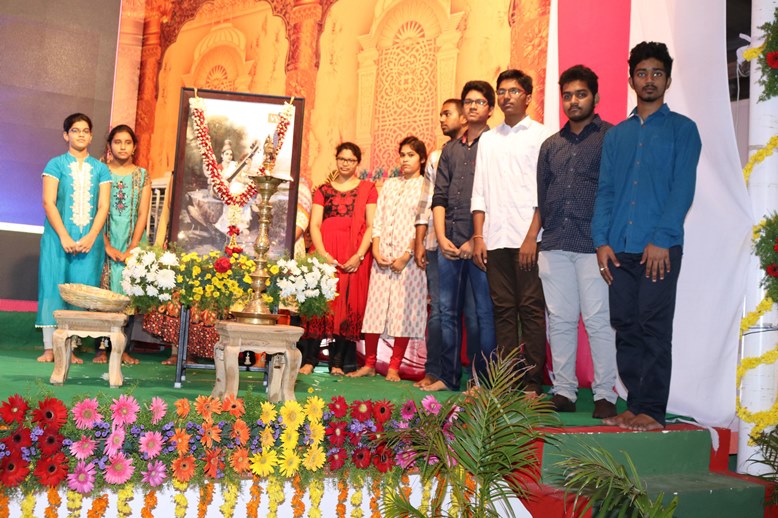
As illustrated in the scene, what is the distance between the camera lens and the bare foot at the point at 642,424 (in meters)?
3.88

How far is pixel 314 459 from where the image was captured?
11.4ft

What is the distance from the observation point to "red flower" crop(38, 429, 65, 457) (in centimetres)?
297

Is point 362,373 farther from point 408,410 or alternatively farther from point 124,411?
point 124,411

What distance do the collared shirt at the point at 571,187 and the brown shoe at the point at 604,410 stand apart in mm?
773

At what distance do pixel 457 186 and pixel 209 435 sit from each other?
2347 mm

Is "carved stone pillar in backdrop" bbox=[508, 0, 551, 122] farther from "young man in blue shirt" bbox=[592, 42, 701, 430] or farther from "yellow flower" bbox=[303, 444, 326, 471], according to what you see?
"yellow flower" bbox=[303, 444, 326, 471]

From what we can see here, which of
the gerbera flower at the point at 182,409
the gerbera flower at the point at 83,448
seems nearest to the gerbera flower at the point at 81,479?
the gerbera flower at the point at 83,448

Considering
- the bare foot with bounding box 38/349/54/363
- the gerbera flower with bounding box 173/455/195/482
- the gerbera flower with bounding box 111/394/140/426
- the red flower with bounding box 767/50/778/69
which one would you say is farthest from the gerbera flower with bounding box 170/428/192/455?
the red flower with bounding box 767/50/778/69

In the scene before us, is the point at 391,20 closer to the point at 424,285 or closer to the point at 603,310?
the point at 424,285

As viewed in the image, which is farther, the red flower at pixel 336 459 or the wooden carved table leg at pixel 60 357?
the wooden carved table leg at pixel 60 357

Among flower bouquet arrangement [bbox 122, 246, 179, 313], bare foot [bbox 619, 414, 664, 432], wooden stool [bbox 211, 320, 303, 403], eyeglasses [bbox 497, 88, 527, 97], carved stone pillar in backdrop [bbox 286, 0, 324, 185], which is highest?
carved stone pillar in backdrop [bbox 286, 0, 324, 185]

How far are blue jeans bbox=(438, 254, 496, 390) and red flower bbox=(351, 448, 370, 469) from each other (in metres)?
1.31

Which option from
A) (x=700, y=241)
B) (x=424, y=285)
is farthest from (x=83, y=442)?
(x=700, y=241)

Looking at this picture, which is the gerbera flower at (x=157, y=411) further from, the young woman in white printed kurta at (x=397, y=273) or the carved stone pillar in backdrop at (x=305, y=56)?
the carved stone pillar in backdrop at (x=305, y=56)
